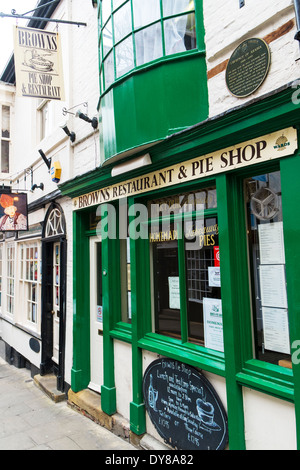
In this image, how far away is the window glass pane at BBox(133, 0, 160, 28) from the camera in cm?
355

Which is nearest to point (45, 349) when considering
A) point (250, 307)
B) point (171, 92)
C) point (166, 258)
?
point (166, 258)

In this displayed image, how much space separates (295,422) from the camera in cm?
246

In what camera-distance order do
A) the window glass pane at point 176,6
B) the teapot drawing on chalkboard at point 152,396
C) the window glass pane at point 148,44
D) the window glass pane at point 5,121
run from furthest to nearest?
1. the window glass pane at point 5,121
2. the teapot drawing on chalkboard at point 152,396
3. the window glass pane at point 148,44
4. the window glass pane at point 176,6

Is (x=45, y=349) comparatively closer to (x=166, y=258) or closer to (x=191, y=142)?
(x=166, y=258)

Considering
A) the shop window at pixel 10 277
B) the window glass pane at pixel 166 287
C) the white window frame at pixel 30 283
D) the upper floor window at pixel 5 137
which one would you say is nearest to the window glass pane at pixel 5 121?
the upper floor window at pixel 5 137

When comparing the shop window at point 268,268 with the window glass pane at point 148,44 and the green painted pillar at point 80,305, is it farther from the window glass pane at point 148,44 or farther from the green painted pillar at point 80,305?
the green painted pillar at point 80,305

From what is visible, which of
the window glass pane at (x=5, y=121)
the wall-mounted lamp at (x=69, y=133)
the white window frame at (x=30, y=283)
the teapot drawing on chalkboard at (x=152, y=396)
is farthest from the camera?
the window glass pane at (x=5, y=121)

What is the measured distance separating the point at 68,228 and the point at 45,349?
2589mm

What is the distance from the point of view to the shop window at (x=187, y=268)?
10.8 feet

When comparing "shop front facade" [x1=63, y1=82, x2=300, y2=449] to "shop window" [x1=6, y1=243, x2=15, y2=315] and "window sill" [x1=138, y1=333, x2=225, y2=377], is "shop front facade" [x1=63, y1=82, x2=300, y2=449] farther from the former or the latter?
"shop window" [x1=6, y1=243, x2=15, y2=315]

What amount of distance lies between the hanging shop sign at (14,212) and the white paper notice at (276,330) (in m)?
6.26

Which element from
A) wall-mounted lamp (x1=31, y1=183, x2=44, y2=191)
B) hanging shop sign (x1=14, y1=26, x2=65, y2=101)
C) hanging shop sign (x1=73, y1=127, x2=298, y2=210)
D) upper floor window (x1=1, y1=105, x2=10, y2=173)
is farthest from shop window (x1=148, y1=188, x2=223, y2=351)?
upper floor window (x1=1, y1=105, x2=10, y2=173)

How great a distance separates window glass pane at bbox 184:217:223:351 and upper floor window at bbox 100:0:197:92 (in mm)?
1910

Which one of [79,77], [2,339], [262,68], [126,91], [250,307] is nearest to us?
[262,68]
